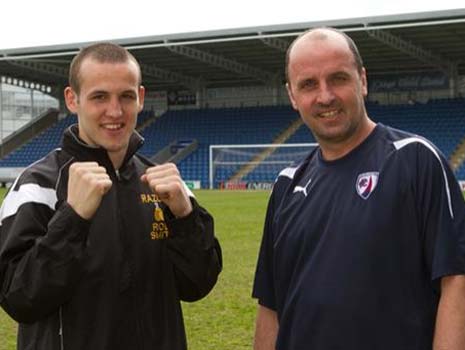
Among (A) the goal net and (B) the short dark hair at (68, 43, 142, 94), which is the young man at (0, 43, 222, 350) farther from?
(A) the goal net

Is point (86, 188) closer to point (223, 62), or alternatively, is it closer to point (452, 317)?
point (452, 317)

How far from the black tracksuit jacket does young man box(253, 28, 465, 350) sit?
0.38 meters

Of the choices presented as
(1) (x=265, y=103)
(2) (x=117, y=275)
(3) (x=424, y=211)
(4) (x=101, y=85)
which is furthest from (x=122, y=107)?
(1) (x=265, y=103)

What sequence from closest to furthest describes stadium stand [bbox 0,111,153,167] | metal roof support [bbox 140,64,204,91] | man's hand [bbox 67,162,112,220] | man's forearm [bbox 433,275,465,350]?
man's forearm [bbox 433,275,465,350], man's hand [bbox 67,162,112,220], metal roof support [bbox 140,64,204,91], stadium stand [bbox 0,111,153,167]

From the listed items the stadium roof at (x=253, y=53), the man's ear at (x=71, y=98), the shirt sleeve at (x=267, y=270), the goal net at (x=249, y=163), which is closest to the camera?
the man's ear at (x=71, y=98)

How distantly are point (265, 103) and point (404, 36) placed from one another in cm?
1176

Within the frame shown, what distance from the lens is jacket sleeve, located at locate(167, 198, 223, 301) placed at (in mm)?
2559

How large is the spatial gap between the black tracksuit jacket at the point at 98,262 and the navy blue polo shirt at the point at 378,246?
43 centimetres

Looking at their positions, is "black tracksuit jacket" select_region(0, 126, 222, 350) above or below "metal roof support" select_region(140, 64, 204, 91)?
below

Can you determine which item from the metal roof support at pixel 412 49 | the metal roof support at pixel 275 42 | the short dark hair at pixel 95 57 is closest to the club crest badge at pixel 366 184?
the short dark hair at pixel 95 57

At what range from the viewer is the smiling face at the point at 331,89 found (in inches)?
97.0

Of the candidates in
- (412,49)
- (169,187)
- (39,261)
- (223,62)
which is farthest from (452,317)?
(223,62)

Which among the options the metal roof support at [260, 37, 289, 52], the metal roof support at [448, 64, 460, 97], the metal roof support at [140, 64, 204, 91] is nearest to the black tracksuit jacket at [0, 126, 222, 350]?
the metal roof support at [260, 37, 289, 52]

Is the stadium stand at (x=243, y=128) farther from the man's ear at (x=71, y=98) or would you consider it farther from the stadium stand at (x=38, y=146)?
the man's ear at (x=71, y=98)
